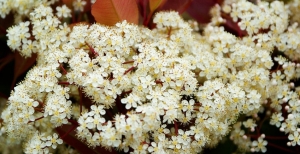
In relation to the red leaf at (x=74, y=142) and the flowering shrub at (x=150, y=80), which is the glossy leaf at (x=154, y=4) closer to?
the flowering shrub at (x=150, y=80)

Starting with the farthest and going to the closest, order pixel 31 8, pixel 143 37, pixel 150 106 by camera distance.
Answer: pixel 31 8 < pixel 143 37 < pixel 150 106

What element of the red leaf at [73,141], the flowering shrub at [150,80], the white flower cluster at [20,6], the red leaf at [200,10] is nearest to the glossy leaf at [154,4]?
the flowering shrub at [150,80]

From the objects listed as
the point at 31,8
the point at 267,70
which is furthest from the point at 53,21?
the point at 267,70

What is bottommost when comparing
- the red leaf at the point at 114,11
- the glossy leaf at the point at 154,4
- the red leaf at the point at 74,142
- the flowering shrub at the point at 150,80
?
the red leaf at the point at 74,142

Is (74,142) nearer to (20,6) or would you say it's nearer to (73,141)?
(73,141)

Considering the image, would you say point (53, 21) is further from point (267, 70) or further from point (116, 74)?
point (267, 70)

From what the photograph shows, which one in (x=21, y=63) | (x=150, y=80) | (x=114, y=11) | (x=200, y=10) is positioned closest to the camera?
(x=150, y=80)

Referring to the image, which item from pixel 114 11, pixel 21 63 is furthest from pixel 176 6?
pixel 21 63
